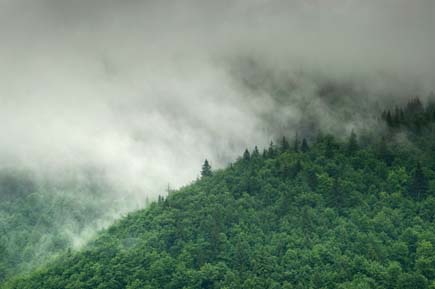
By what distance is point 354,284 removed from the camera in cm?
19862

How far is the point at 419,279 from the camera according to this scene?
198m

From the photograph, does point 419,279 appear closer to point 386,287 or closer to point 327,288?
point 386,287

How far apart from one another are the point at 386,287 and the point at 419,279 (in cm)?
732

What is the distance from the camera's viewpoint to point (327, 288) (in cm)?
19988

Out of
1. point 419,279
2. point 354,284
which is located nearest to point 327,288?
point 354,284

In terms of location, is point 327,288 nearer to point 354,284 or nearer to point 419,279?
point 354,284

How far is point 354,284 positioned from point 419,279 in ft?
46.3

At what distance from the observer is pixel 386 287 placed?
19912cm

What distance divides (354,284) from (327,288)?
5976mm

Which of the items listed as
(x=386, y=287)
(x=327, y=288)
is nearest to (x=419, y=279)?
(x=386, y=287)

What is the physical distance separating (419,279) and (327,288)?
20.0 metres
